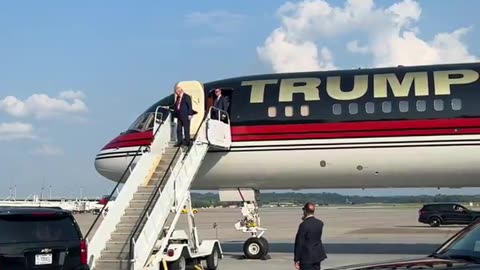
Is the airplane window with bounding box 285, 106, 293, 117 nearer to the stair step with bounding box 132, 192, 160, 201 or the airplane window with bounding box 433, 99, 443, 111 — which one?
the airplane window with bounding box 433, 99, 443, 111

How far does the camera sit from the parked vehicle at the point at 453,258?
22.0 feet

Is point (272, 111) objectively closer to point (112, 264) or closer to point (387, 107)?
point (387, 107)

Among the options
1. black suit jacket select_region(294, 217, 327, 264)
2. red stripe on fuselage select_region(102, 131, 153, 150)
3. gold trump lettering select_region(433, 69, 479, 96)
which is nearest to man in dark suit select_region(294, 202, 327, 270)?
black suit jacket select_region(294, 217, 327, 264)

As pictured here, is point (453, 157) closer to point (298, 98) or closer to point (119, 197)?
point (298, 98)

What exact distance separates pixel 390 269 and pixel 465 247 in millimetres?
1371

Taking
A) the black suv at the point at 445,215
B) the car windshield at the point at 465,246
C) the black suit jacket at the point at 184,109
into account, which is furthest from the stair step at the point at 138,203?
the black suv at the point at 445,215

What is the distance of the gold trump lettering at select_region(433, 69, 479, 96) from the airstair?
17.8ft

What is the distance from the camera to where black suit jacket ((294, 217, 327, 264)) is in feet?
37.9

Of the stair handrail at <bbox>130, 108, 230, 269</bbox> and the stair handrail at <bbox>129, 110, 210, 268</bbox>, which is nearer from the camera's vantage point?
the stair handrail at <bbox>129, 110, 210, 268</bbox>

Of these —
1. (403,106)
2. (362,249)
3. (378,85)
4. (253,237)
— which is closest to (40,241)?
(253,237)

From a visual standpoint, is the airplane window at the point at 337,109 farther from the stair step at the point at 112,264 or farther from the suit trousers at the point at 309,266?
the suit trousers at the point at 309,266

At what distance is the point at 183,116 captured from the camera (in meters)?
17.5

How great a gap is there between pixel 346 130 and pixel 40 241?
8.98m

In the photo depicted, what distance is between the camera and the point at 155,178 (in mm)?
16938
